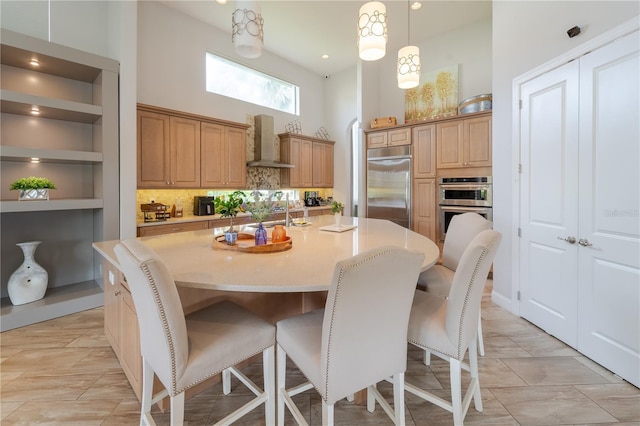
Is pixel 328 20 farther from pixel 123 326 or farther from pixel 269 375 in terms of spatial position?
pixel 269 375

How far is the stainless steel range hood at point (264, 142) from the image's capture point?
5262 mm

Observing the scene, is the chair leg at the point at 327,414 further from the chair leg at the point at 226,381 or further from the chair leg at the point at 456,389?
the chair leg at the point at 226,381

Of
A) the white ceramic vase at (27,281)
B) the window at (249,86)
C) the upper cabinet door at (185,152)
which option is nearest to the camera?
the white ceramic vase at (27,281)

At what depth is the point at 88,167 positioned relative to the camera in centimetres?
356

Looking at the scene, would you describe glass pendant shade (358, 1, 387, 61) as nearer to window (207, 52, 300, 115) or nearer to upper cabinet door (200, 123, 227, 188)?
upper cabinet door (200, 123, 227, 188)

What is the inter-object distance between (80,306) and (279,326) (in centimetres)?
287

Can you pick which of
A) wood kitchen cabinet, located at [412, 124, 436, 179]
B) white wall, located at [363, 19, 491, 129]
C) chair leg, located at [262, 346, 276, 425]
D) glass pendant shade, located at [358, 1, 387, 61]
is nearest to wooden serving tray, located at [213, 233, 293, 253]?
chair leg, located at [262, 346, 276, 425]

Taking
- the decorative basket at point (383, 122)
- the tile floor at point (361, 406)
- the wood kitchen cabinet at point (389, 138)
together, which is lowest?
the tile floor at point (361, 406)

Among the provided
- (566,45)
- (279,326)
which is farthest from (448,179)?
(279,326)

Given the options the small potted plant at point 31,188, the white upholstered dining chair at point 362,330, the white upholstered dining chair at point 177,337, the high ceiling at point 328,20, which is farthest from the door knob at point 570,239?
the small potted plant at point 31,188

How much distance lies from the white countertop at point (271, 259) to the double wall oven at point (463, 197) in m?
2.26

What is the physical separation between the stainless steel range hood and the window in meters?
0.53

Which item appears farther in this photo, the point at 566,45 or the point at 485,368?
the point at 566,45

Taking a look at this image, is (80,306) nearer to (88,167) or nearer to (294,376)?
(88,167)
